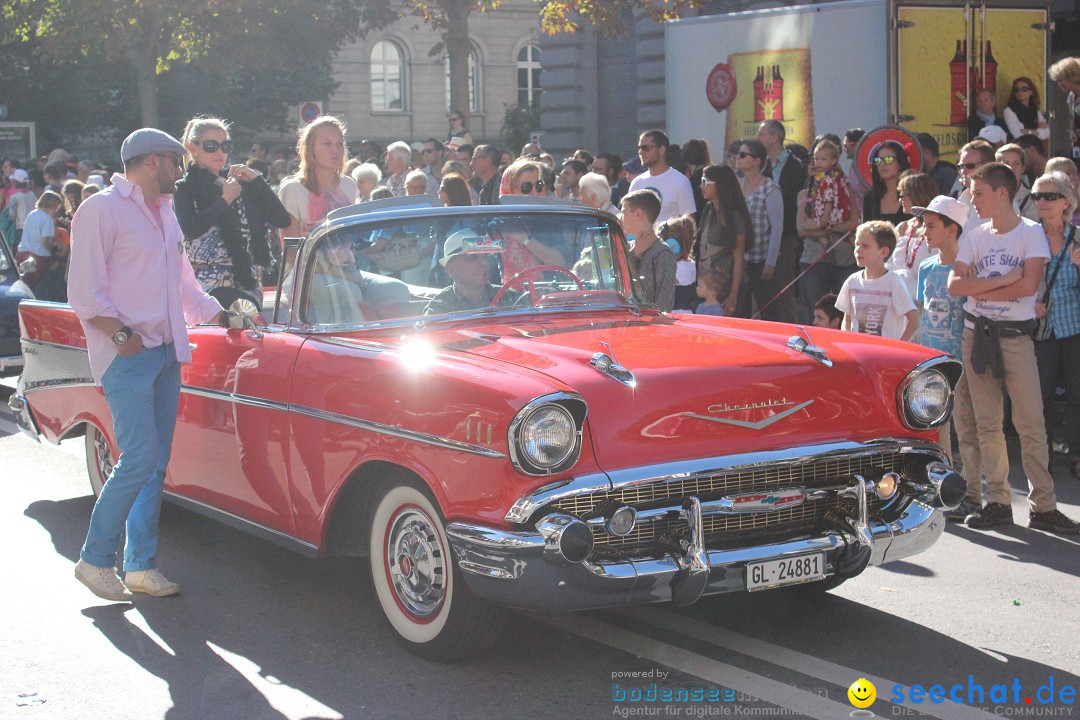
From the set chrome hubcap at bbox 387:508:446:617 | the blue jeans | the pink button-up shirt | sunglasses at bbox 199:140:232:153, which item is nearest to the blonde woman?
sunglasses at bbox 199:140:232:153

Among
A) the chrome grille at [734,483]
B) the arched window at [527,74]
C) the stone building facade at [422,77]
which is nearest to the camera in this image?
the chrome grille at [734,483]

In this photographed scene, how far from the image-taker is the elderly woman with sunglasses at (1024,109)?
12461mm

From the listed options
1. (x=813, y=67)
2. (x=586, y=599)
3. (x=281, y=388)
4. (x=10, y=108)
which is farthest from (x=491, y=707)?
(x=10, y=108)

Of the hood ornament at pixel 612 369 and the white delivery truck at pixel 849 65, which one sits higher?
the white delivery truck at pixel 849 65

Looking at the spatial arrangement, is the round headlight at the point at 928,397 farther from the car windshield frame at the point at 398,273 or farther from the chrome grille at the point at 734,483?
the car windshield frame at the point at 398,273

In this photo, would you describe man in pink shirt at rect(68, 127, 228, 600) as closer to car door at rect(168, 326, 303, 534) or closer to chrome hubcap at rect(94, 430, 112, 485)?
car door at rect(168, 326, 303, 534)

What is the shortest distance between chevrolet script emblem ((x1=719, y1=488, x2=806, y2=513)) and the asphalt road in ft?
1.89

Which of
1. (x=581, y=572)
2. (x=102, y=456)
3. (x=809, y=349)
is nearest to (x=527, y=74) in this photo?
(x=102, y=456)

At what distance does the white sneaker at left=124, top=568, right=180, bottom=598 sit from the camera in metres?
5.86

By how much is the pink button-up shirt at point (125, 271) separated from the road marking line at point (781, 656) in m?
2.27

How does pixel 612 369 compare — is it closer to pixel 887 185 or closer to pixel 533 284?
pixel 533 284

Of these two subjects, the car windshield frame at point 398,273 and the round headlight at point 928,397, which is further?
the car windshield frame at point 398,273

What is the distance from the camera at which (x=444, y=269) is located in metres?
5.77

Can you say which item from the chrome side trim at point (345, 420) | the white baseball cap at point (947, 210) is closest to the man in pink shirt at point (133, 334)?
the chrome side trim at point (345, 420)
